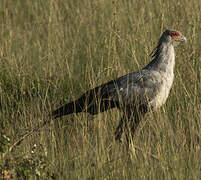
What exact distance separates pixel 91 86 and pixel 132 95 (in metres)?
0.47

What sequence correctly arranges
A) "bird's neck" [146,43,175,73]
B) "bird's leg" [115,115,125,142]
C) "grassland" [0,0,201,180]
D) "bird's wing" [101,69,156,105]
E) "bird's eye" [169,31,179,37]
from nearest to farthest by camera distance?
"grassland" [0,0,201,180] → "bird's leg" [115,115,125,142] → "bird's wing" [101,69,156,105] → "bird's neck" [146,43,175,73] → "bird's eye" [169,31,179,37]

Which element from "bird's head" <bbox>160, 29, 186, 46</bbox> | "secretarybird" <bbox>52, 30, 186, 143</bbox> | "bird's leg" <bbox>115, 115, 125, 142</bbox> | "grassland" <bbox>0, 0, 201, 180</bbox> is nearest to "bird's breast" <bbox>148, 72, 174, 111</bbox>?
"secretarybird" <bbox>52, 30, 186, 143</bbox>

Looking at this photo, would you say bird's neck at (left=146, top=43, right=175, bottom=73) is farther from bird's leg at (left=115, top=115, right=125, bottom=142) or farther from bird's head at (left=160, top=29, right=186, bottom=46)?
bird's leg at (left=115, top=115, right=125, bottom=142)

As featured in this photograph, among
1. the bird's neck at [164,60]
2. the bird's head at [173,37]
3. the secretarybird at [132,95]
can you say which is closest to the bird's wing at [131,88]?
the secretarybird at [132,95]

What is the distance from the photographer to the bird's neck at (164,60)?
5.05m

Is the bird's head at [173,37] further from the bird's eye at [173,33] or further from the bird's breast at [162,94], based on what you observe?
the bird's breast at [162,94]

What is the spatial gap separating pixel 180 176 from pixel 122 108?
1600mm

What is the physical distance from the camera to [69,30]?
690 cm

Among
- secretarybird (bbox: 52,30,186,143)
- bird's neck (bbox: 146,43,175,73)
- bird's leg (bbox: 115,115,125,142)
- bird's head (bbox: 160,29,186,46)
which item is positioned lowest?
bird's leg (bbox: 115,115,125,142)

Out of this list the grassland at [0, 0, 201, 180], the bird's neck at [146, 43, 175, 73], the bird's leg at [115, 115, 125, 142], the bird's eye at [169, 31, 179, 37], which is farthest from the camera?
the bird's eye at [169, 31, 179, 37]

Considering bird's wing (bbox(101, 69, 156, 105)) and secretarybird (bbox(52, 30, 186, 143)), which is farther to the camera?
bird's wing (bbox(101, 69, 156, 105))

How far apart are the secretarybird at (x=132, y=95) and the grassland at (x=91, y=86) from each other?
11 centimetres

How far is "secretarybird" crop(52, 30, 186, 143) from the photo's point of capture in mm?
4805

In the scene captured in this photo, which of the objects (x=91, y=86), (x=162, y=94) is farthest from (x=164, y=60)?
(x=91, y=86)
